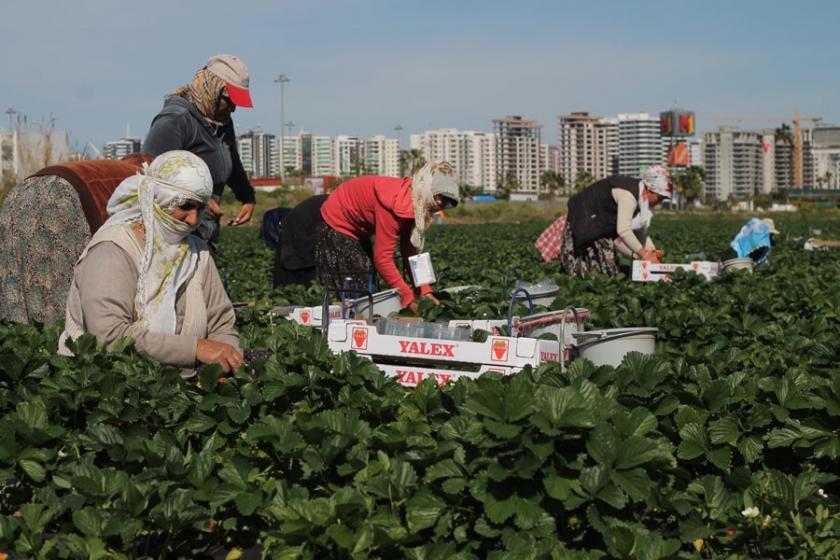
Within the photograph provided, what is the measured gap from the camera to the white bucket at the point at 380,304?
496cm

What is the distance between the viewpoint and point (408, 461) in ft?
9.18

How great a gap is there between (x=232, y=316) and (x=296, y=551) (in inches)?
76.2

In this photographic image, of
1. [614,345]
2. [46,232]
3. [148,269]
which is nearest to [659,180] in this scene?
[614,345]

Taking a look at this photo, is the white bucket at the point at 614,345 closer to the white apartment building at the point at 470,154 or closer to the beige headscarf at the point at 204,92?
the beige headscarf at the point at 204,92

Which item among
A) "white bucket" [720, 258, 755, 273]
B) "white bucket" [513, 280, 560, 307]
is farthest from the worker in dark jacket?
"white bucket" [720, 258, 755, 273]

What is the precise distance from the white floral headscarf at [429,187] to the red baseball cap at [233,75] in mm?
910

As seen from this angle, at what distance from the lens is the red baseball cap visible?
5281mm

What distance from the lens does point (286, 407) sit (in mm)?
3338

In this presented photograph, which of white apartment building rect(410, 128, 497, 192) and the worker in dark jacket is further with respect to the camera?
white apartment building rect(410, 128, 497, 192)

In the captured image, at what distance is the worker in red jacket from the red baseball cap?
0.85m

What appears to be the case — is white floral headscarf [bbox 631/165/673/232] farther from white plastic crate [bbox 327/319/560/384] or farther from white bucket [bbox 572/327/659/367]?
white plastic crate [bbox 327/319/560/384]

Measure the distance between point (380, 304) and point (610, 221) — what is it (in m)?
3.71

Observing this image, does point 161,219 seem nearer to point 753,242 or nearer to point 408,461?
point 408,461

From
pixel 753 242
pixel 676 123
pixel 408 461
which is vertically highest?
pixel 676 123
